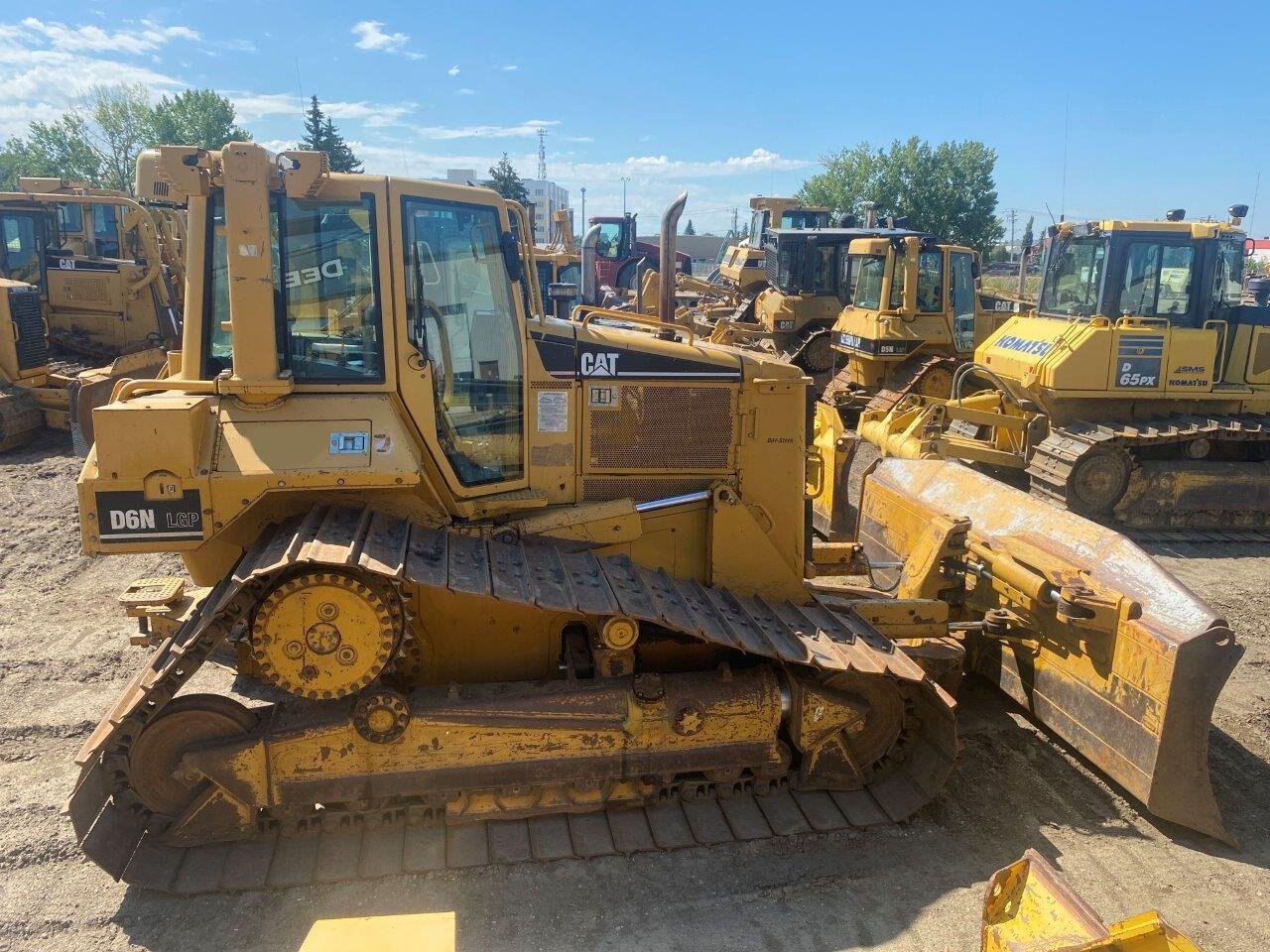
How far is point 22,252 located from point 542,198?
202ft

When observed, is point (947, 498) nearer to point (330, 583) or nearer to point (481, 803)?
point (481, 803)

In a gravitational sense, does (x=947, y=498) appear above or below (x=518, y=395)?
below

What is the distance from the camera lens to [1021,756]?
5.13m

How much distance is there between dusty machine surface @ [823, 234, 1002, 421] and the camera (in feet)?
41.6

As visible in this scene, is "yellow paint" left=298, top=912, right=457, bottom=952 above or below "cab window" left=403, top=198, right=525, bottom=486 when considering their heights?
below

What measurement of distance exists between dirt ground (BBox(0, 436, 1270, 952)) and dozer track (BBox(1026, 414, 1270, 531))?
14.1 feet

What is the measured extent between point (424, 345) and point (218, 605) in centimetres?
149

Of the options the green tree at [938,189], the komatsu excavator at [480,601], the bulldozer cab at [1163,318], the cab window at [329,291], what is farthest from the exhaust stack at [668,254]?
the green tree at [938,189]

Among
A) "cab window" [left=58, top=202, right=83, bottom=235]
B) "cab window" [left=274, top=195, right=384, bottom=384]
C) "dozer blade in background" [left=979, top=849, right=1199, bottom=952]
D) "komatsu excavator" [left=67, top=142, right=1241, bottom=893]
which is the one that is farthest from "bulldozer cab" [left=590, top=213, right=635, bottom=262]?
"dozer blade in background" [left=979, top=849, right=1199, bottom=952]

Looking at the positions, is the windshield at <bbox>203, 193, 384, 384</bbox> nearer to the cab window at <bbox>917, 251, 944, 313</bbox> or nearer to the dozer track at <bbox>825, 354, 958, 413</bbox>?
the dozer track at <bbox>825, 354, 958, 413</bbox>

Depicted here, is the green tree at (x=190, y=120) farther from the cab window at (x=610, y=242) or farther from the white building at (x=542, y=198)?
the cab window at (x=610, y=242)

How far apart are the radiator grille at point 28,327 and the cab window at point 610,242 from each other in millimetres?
15137

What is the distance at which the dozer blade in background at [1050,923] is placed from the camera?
260 centimetres

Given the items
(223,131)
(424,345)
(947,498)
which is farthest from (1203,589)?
(223,131)
